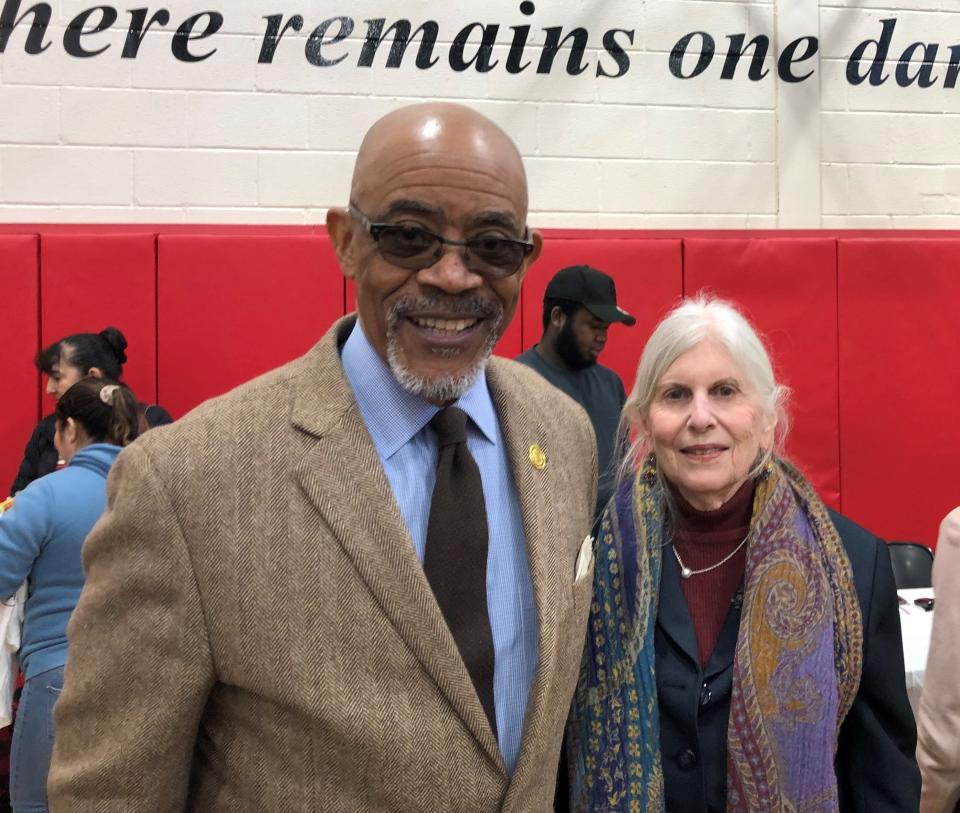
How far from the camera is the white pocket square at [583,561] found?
1.27 meters

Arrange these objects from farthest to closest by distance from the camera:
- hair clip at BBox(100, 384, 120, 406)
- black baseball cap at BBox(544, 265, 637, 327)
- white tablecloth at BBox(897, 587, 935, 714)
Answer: black baseball cap at BBox(544, 265, 637, 327)
hair clip at BBox(100, 384, 120, 406)
white tablecloth at BBox(897, 587, 935, 714)

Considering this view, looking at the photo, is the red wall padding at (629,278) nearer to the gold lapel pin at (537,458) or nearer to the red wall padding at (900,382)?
the red wall padding at (900,382)

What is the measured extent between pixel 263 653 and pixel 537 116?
12.9 feet

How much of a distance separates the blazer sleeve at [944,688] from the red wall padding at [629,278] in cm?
269

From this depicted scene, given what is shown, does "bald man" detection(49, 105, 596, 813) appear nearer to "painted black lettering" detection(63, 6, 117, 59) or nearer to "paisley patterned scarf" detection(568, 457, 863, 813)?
"paisley patterned scarf" detection(568, 457, 863, 813)

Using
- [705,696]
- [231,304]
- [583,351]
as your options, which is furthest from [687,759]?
[231,304]

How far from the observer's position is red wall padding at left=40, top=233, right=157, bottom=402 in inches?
160

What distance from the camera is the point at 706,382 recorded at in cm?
149

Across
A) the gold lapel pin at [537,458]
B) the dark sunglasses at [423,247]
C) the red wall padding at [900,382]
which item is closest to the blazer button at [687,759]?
the gold lapel pin at [537,458]

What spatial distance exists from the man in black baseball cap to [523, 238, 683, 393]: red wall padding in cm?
85

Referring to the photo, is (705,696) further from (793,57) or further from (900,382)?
(793,57)

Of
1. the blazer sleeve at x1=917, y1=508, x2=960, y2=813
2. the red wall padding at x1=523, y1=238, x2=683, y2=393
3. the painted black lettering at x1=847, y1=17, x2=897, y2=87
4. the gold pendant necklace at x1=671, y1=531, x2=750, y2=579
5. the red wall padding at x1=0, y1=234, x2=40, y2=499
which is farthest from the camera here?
the painted black lettering at x1=847, y1=17, x2=897, y2=87

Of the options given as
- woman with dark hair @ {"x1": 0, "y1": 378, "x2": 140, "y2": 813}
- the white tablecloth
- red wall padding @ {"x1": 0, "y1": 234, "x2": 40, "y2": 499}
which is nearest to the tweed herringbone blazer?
the white tablecloth

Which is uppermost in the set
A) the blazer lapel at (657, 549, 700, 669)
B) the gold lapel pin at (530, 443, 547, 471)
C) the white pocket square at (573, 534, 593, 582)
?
the gold lapel pin at (530, 443, 547, 471)
